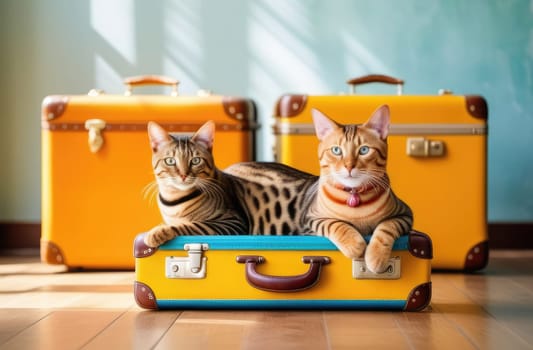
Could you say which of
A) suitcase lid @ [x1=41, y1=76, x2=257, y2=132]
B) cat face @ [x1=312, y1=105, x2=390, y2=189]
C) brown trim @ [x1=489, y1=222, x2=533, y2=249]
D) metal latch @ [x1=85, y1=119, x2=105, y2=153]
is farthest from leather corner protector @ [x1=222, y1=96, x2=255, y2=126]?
brown trim @ [x1=489, y1=222, x2=533, y2=249]

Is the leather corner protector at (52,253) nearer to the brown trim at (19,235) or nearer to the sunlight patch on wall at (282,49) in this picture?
the brown trim at (19,235)

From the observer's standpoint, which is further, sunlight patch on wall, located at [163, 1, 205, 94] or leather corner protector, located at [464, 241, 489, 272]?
sunlight patch on wall, located at [163, 1, 205, 94]

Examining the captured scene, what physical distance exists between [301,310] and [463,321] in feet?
1.20

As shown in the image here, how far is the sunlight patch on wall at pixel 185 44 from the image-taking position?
324 centimetres

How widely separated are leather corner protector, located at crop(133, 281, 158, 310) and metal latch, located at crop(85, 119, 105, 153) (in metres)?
0.82

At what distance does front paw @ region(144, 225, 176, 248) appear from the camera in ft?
6.30

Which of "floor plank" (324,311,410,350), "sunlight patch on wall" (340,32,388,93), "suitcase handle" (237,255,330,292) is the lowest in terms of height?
"floor plank" (324,311,410,350)

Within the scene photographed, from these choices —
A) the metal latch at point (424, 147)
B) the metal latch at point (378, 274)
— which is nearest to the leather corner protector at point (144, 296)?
the metal latch at point (378, 274)

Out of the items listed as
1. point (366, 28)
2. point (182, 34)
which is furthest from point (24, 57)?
point (366, 28)

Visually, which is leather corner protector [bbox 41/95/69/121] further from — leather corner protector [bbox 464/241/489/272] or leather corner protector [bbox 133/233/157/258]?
leather corner protector [bbox 464/241/489/272]

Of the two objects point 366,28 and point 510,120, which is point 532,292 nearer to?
point 510,120

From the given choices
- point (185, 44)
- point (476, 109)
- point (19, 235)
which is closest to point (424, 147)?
point (476, 109)

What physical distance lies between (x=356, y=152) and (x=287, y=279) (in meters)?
0.33

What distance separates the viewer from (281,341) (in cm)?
159
